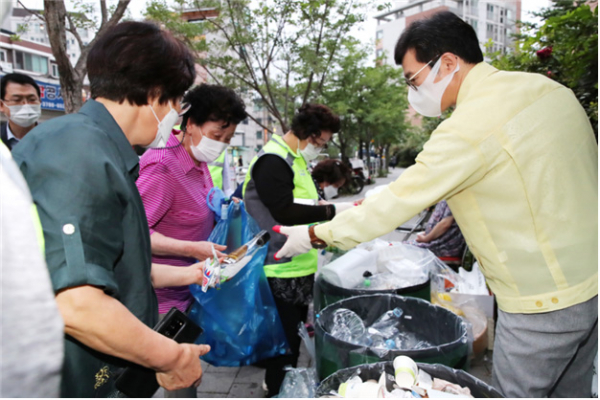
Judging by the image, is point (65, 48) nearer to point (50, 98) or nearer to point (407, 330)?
point (407, 330)

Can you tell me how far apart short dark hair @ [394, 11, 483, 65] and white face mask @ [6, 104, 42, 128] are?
314 centimetres

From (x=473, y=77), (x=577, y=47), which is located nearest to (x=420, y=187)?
(x=473, y=77)

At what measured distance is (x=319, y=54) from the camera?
9.59m

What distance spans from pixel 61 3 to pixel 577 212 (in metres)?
5.34

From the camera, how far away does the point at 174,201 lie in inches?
70.7

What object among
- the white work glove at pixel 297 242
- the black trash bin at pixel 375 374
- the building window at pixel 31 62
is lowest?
the black trash bin at pixel 375 374

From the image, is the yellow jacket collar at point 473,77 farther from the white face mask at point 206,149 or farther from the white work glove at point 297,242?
the white face mask at point 206,149

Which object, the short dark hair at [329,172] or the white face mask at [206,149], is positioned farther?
the short dark hair at [329,172]

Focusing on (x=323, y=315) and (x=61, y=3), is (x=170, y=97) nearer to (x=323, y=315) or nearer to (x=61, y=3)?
(x=323, y=315)

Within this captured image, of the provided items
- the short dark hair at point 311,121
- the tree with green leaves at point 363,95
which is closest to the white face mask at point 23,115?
the short dark hair at point 311,121

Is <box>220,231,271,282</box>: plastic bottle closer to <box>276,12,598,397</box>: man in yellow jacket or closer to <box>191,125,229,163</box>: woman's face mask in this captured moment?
<box>191,125,229,163</box>: woman's face mask

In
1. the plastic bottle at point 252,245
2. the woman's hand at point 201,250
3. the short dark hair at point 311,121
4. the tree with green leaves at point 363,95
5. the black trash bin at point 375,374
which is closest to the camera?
the black trash bin at point 375,374

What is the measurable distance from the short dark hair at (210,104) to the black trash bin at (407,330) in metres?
1.18

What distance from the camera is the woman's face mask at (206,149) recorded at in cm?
215
